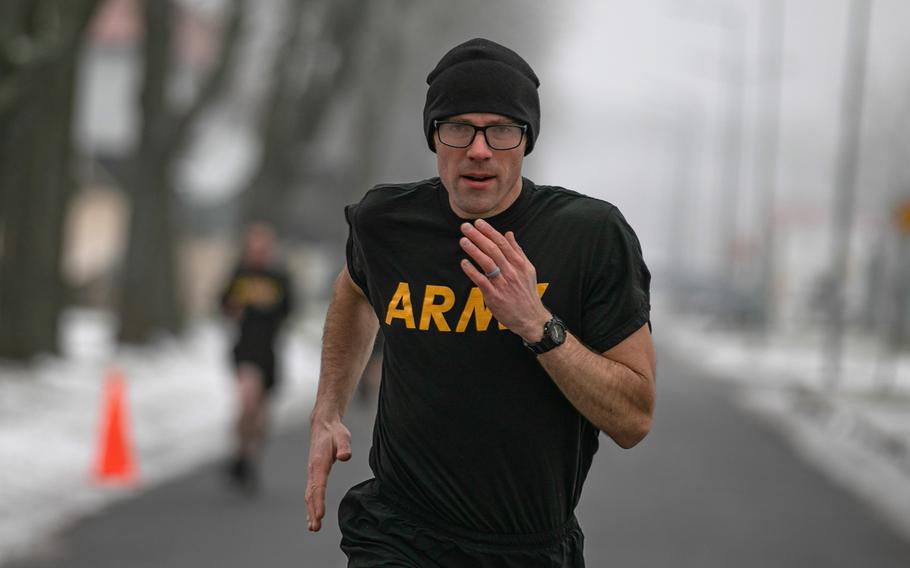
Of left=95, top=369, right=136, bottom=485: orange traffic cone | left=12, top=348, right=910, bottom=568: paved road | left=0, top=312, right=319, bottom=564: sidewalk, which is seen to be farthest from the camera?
left=95, top=369, right=136, bottom=485: orange traffic cone

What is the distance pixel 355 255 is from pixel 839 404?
69.1ft

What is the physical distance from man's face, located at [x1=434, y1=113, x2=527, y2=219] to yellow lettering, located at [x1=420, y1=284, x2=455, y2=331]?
19 cm

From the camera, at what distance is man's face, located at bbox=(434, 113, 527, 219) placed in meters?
3.97

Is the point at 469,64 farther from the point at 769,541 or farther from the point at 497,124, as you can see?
the point at 769,541

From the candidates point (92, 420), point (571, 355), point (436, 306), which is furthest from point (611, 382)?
point (92, 420)

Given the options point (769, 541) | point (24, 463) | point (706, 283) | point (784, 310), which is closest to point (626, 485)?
point (769, 541)

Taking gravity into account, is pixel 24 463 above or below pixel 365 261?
below

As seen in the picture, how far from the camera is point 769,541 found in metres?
11.6

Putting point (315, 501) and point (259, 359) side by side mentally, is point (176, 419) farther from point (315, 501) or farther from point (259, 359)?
point (315, 501)

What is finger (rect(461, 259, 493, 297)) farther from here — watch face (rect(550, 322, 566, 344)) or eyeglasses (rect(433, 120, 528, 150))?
eyeglasses (rect(433, 120, 528, 150))

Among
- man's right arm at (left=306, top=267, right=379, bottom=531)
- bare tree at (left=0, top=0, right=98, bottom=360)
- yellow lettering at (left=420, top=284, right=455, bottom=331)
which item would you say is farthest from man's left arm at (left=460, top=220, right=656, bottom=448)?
bare tree at (left=0, top=0, right=98, bottom=360)

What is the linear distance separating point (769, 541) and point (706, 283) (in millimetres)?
79337

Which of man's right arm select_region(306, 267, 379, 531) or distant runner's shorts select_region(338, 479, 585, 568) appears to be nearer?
distant runner's shorts select_region(338, 479, 585, 568)

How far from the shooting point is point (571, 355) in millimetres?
3807
